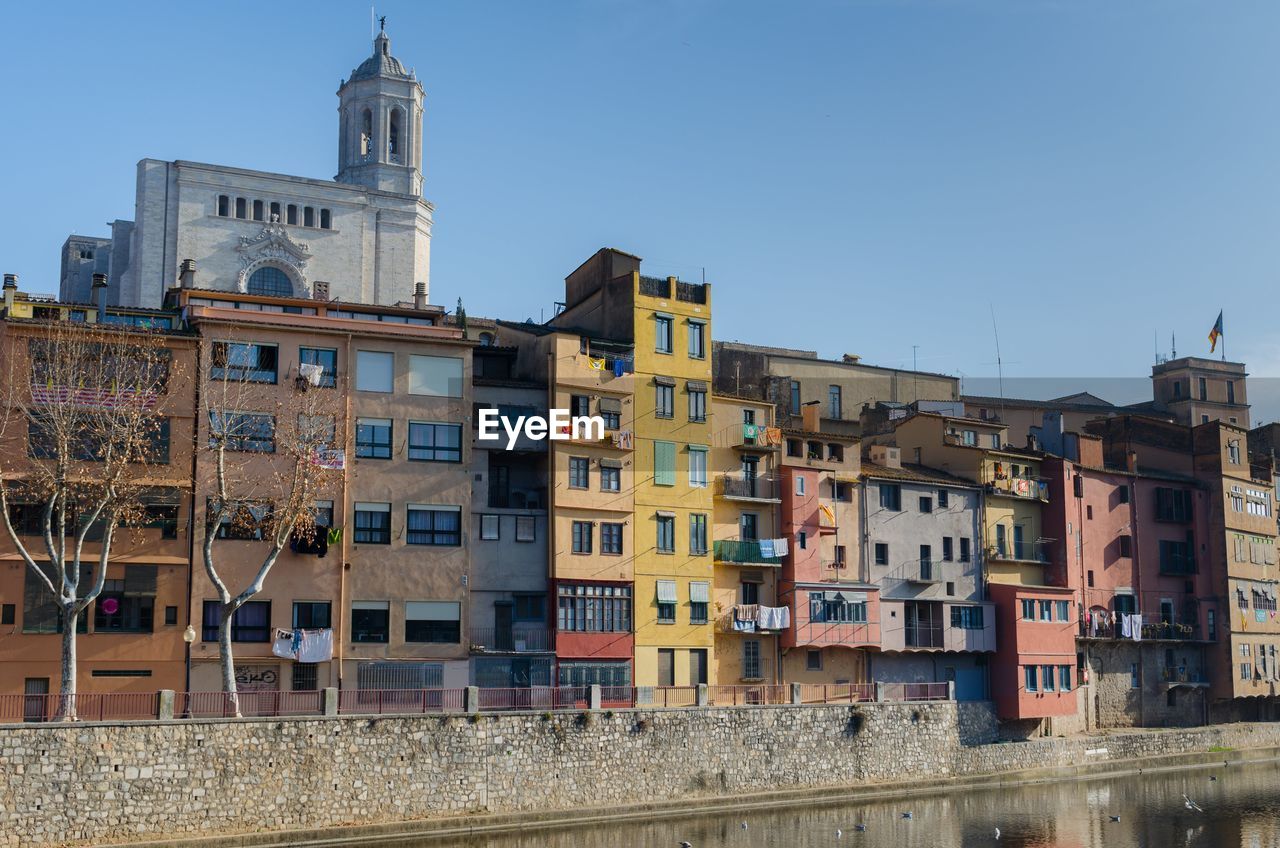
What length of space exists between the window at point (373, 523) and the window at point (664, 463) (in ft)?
37.7

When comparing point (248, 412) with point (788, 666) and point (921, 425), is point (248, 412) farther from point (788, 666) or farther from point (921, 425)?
point (921, 425)

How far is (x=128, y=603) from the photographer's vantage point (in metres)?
48.3

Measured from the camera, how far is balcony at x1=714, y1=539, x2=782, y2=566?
60156 mm

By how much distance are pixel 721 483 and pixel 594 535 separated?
7006mm

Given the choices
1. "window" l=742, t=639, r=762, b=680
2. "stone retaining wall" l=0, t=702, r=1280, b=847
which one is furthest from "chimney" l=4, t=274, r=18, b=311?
"window" l=742, t=639, r=762, b=680

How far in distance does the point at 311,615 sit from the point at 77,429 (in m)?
9.99

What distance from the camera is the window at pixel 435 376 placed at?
176 feet

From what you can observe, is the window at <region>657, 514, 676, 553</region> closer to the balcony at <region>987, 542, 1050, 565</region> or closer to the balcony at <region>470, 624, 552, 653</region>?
the balcony at <region>470, 624, 552, 653</region>

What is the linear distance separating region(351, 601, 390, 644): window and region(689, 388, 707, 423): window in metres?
15.5

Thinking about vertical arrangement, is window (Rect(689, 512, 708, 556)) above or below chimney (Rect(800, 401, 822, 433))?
below

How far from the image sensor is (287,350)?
170 ft

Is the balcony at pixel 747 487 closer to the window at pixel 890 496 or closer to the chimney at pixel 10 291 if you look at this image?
the window at pixel 890 496

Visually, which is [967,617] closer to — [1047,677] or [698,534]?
[1047,677]

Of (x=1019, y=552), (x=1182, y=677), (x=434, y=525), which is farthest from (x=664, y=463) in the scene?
(x=1182, y=677)
